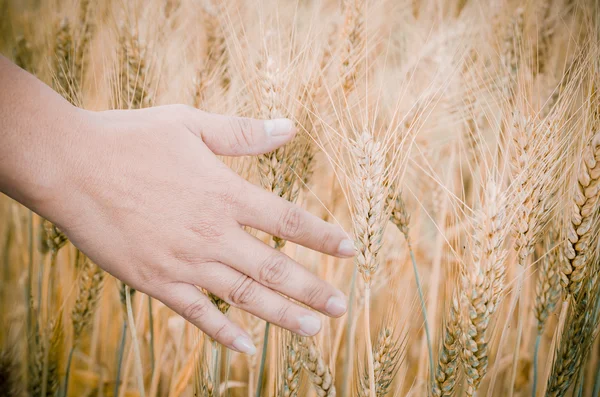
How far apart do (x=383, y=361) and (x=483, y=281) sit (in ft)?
0.85

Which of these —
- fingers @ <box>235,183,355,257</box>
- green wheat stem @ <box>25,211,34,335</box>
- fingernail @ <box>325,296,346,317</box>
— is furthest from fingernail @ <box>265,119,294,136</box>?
green wheat stem @ <box>25,211,34,335</box>

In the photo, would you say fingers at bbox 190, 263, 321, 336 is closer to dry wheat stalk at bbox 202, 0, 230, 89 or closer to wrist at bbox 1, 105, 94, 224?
wrist at bbox 1, 105, 94, 224

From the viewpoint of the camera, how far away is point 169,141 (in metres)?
0.78

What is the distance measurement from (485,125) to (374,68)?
0.29 meters

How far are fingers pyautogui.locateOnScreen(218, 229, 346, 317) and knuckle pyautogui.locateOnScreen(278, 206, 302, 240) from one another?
51 mm

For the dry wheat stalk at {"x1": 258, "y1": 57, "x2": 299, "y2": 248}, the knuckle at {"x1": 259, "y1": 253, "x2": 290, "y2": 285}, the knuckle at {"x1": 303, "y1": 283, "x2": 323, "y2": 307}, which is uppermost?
the dry wheat stalk at {"x1": 258, "y1": 57, "x2": 299, "y2": 248}

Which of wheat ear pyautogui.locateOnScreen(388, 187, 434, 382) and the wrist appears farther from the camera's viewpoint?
wheat ear pyautogui.locateOnScreen(388, 187, 434, 382)

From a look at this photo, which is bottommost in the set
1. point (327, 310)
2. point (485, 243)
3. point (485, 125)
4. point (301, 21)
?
point (327, 310)

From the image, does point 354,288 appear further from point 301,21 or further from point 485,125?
point 301,21

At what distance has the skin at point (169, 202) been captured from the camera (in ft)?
2.41

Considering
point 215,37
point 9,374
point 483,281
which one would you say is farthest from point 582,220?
point 9,374

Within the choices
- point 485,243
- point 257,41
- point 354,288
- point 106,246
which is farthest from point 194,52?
point 485,243

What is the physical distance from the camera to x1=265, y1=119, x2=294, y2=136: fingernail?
80 centimetres

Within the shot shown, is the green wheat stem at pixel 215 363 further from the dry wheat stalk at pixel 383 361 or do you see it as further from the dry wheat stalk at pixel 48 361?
the dry wheat stalk at pixel 48 361
